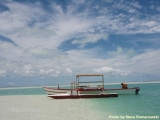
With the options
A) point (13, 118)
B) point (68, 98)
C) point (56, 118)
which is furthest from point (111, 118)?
point (68, 98)

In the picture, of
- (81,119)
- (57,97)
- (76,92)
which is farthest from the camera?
(76,92)

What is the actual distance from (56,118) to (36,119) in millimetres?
1418

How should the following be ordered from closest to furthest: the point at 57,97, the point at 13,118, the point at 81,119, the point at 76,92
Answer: the point at 81,119 → the point at 13,118 → the point at 57,97 → the point at 76,92

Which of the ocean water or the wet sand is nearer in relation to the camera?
the wet sand

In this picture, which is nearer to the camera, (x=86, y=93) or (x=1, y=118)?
(x=1, y=118)

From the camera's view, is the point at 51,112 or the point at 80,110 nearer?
the point at 51,112

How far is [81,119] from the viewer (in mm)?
10008

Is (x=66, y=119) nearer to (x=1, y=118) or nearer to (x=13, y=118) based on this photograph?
(x=13, y=118)

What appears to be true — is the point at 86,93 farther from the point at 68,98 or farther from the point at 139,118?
the point at 139,118

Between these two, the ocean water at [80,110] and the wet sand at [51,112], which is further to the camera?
the ocean water at [80,110]

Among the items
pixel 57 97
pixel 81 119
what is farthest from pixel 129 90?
pixel 81 119

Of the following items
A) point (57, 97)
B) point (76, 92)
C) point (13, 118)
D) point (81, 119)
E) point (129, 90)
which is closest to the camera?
point (81, 119)

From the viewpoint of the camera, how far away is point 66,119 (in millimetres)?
10133

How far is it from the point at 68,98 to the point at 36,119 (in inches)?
455
